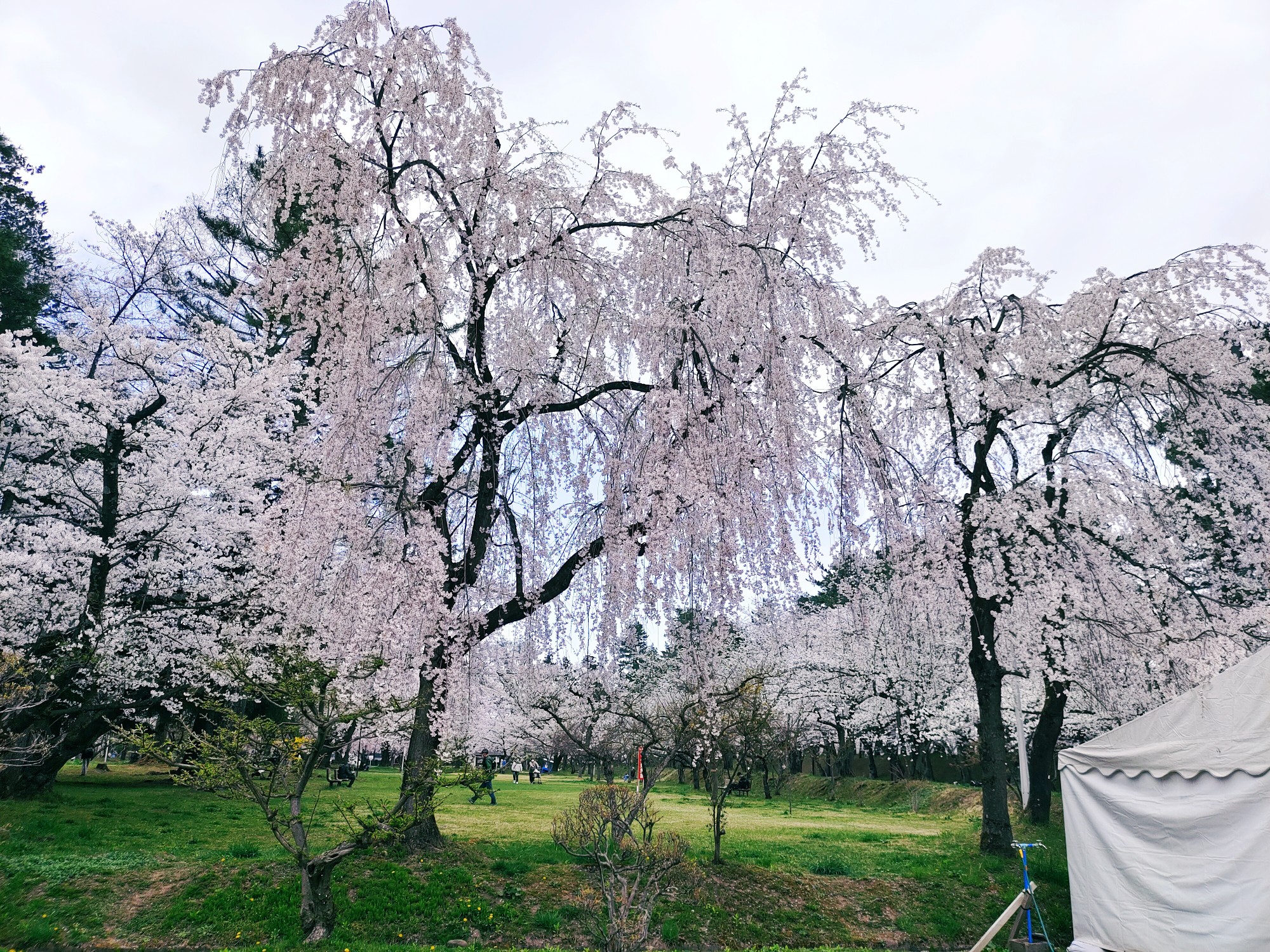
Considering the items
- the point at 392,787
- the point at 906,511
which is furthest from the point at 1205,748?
the point at 392,787

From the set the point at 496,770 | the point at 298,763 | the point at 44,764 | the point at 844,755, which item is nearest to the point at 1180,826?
the point at 298,763

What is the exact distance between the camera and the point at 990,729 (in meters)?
10.7

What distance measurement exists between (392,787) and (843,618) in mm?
16593

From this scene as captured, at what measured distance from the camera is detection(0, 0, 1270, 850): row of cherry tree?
6.51m

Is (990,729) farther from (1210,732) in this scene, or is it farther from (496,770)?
(496,770)

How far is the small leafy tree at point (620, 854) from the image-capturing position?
5668 millimetres

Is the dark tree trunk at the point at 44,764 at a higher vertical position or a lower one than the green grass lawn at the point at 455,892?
higher

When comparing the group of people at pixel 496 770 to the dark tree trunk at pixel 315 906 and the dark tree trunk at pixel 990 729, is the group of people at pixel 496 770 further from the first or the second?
the dark tree trunk at pixel 990 729

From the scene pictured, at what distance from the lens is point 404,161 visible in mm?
6883

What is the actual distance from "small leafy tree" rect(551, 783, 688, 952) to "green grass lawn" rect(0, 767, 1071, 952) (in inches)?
30.9

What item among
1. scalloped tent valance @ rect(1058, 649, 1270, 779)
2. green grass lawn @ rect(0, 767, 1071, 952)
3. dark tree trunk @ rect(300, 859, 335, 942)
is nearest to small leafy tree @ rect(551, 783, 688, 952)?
green grass lawn @ rect(0, 767, 1071, 952)

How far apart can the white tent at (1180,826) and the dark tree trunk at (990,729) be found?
2622 millimetres

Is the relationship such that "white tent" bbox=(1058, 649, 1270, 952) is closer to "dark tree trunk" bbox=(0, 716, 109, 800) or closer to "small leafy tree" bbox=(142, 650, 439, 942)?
"small leafy tree" bbox=(142, 650, 439, 942)

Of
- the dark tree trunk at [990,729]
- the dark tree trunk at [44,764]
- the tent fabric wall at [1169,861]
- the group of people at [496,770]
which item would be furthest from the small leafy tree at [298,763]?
the dark tree trunk at [990,729]
